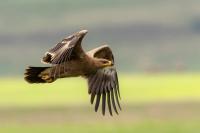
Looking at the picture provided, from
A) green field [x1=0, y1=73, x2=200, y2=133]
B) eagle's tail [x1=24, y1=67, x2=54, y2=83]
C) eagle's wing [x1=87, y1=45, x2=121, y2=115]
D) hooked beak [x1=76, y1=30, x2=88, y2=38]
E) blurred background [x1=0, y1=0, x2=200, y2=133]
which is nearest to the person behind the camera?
hooked beak [x1=76, y1=30, x2=88, y2=38]

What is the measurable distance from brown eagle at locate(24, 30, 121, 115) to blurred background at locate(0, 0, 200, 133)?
16.1 metres

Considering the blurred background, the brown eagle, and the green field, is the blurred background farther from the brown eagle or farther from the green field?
the brown eagle

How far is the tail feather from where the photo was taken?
13397mm

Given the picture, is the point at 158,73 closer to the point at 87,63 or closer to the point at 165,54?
the point at 165,54

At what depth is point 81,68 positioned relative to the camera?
13.7 meters

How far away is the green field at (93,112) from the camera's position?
32.2 m

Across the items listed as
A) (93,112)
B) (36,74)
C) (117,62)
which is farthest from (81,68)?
(117,62)

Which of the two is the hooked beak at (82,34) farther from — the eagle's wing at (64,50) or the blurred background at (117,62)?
the blurred background at (117,62)

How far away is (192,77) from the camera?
196 feet

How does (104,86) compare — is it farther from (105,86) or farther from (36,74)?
(36,74)

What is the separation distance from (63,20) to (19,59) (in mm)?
7859

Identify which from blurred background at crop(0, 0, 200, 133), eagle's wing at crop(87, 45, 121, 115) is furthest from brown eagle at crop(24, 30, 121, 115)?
blurred background at crop(0, 0, 200, 133)

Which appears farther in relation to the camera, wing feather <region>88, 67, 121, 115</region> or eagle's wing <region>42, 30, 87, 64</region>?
wing feather <region>88, 67, 121, 115</region>

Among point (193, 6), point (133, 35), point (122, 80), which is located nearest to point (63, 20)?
point (133, 35)
